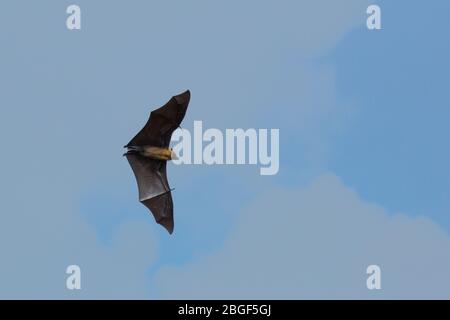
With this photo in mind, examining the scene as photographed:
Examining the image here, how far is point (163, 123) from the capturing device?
18.8m

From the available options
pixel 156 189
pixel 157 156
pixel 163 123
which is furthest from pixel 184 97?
pixel 156 189

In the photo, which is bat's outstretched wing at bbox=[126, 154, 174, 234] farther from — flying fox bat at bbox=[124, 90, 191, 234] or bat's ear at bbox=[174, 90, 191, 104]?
bat's ear at bbox=[174, 90, 191, 104]

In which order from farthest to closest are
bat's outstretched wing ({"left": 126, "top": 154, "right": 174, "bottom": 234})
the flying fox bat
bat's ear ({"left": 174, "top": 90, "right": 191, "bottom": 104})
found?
bat's outstretched wing ({"left": 126, "top": 154, "right": 174, "bottom": 234})
the flying fox bat
bat's ear ({"left": 174, "top": 90, "right": 191, "bottom": 104})

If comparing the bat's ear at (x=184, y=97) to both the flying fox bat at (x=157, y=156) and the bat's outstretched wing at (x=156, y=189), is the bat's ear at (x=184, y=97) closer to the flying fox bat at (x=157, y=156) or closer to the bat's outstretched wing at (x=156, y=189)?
the flying fox bat at (x=157, y=156)

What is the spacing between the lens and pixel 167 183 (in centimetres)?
1948

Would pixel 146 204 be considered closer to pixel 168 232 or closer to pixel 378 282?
pixel 168 232

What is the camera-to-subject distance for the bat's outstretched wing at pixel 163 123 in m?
18.5

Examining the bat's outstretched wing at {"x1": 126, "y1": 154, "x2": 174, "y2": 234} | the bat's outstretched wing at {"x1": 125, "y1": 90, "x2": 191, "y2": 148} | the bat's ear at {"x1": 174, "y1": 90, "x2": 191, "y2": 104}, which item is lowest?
the bat's outstretched wing at {"x1": 126, "y1": 154, "x2": 174, "y2": 234}

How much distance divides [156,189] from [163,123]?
1.64 meters

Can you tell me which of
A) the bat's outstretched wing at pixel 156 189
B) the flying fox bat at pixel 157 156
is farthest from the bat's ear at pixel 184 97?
the bat's outstretched wing at pixel 156 189

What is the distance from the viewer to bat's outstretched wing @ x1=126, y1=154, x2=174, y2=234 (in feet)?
63.3

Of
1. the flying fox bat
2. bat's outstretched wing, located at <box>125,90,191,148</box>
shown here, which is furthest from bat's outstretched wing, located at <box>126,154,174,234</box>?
bat's outstretched wing, located at <box>125,90,191,148</box>

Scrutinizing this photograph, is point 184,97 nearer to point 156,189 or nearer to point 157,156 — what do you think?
point 157,156

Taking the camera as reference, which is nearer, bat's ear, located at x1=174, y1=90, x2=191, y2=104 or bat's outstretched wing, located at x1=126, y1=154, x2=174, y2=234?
bat's ear, located at x1=174, y1=90, x2=191, y2=104
